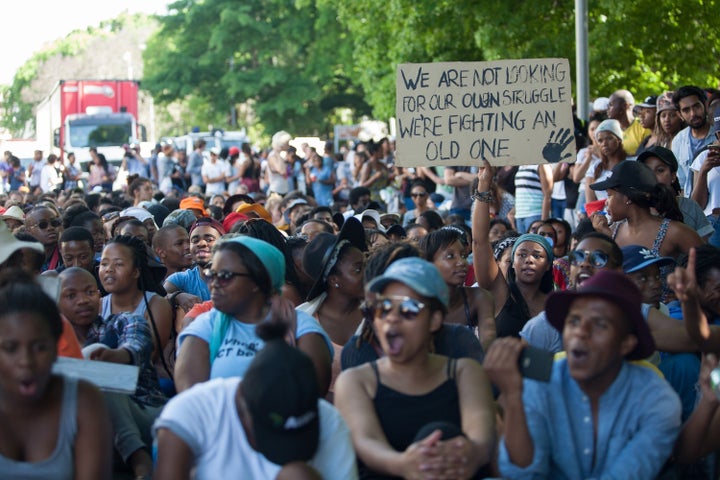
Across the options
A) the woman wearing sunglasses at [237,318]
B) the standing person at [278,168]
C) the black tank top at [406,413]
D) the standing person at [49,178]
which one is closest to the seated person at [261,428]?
the black tank top at [406,413]

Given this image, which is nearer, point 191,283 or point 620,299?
point 620,299

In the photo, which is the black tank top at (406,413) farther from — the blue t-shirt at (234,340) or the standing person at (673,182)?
the standing person at (673,182)

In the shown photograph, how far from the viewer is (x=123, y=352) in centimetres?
589

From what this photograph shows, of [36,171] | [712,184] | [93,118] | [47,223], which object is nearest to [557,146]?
[712,184]

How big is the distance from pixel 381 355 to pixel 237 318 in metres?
0.70

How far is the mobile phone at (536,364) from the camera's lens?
15.0 feet

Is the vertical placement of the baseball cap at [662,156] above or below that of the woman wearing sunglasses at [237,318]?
above

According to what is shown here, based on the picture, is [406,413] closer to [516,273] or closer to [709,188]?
[516,273]

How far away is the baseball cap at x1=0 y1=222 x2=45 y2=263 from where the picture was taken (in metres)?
6.46

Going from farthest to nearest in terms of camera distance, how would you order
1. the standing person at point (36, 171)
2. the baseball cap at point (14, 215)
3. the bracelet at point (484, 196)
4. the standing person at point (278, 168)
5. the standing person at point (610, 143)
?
the standing person at point (36, 171)
the standing person at point (278, 168)
the baseball cap at point (14, 215)
the standing person at point (610, 143)
the bracelet at point (484, 196)

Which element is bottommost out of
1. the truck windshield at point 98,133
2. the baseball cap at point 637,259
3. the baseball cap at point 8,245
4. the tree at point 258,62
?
the baseball cap at point 637,259

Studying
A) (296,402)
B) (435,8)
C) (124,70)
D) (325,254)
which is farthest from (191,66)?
(124,70)

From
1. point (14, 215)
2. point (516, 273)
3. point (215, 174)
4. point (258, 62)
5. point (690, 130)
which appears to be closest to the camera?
point (516, 273)

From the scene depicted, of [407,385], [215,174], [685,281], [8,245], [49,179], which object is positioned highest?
[49,179]
